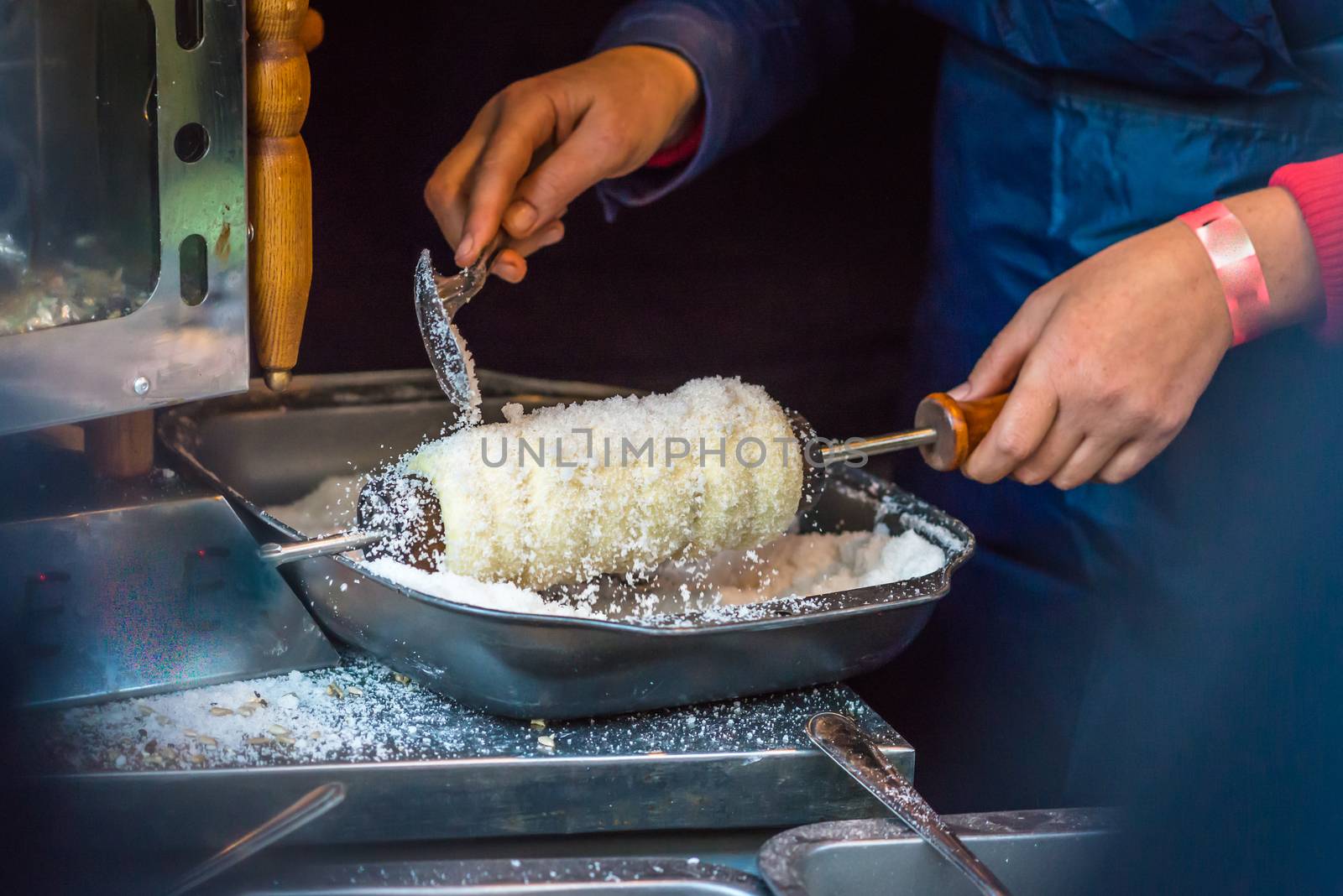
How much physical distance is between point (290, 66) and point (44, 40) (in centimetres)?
15

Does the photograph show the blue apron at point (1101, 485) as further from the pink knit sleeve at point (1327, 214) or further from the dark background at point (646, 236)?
the dark background at point (646, 236)

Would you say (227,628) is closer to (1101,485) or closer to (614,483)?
(614,483)

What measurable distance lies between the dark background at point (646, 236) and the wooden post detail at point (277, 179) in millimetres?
870

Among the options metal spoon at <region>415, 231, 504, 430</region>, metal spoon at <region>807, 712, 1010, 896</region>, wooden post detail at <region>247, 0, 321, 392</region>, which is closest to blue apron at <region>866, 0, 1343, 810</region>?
metal spoon at <region>807, 712, 1010, 896</region>

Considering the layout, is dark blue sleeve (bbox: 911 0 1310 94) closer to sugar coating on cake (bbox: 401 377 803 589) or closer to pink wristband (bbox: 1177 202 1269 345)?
pink wristband (bbox: 1177 202 1269 345)

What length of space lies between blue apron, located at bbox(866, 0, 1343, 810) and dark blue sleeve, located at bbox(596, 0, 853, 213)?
0.57 feet

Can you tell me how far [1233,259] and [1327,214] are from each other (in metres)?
0.08

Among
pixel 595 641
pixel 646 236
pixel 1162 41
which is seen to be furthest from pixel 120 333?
pixel 646 236

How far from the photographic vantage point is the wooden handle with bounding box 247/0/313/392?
79cm

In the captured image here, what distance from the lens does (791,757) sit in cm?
85

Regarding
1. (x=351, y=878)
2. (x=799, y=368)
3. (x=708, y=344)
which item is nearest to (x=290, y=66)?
(x=351, y=878)

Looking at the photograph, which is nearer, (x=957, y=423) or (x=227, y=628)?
(x=227, y=628)

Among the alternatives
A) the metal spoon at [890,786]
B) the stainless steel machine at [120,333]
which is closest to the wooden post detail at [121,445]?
the stainless steel machine at [120,333]

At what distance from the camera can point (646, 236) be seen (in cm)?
189
